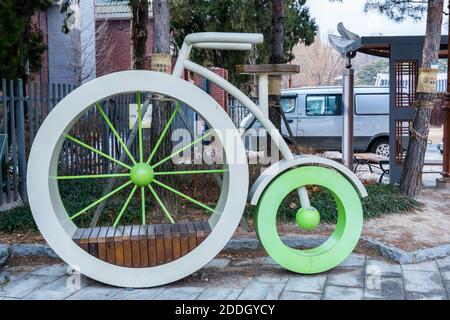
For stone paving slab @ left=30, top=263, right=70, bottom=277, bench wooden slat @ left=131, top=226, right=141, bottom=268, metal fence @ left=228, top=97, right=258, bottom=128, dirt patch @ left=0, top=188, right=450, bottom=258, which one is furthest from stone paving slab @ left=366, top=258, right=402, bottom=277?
metal fence @ left=228, top=97, right=258, bottom=128

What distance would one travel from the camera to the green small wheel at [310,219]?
14.4ft

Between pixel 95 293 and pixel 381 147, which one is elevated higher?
pixel 381 147

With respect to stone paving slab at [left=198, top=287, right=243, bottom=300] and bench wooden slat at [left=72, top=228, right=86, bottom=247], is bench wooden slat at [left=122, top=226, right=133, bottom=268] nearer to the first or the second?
bench wooden slat at [left=72, top=228, right=86, bottom=247]

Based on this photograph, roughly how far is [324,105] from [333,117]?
1.37 ft

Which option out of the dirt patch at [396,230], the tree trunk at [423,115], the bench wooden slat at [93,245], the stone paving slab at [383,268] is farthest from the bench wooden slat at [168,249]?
the tree trunk at [423,115]

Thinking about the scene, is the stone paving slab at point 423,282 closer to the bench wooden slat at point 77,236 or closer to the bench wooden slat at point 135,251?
the bench wooden slat at point 135,251

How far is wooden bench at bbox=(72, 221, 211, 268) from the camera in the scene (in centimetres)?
416

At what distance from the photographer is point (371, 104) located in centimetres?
1372

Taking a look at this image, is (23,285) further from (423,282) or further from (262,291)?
(423,282)

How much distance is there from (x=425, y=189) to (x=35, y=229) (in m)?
5.78

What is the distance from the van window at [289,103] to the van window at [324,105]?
0.40m

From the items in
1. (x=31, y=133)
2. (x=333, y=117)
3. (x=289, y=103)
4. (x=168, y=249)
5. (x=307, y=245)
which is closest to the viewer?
(x=168, y=249)

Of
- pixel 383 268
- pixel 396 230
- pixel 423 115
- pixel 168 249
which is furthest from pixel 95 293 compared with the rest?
pixel 423 115

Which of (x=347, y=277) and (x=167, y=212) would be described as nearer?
(x=167, y=212)
